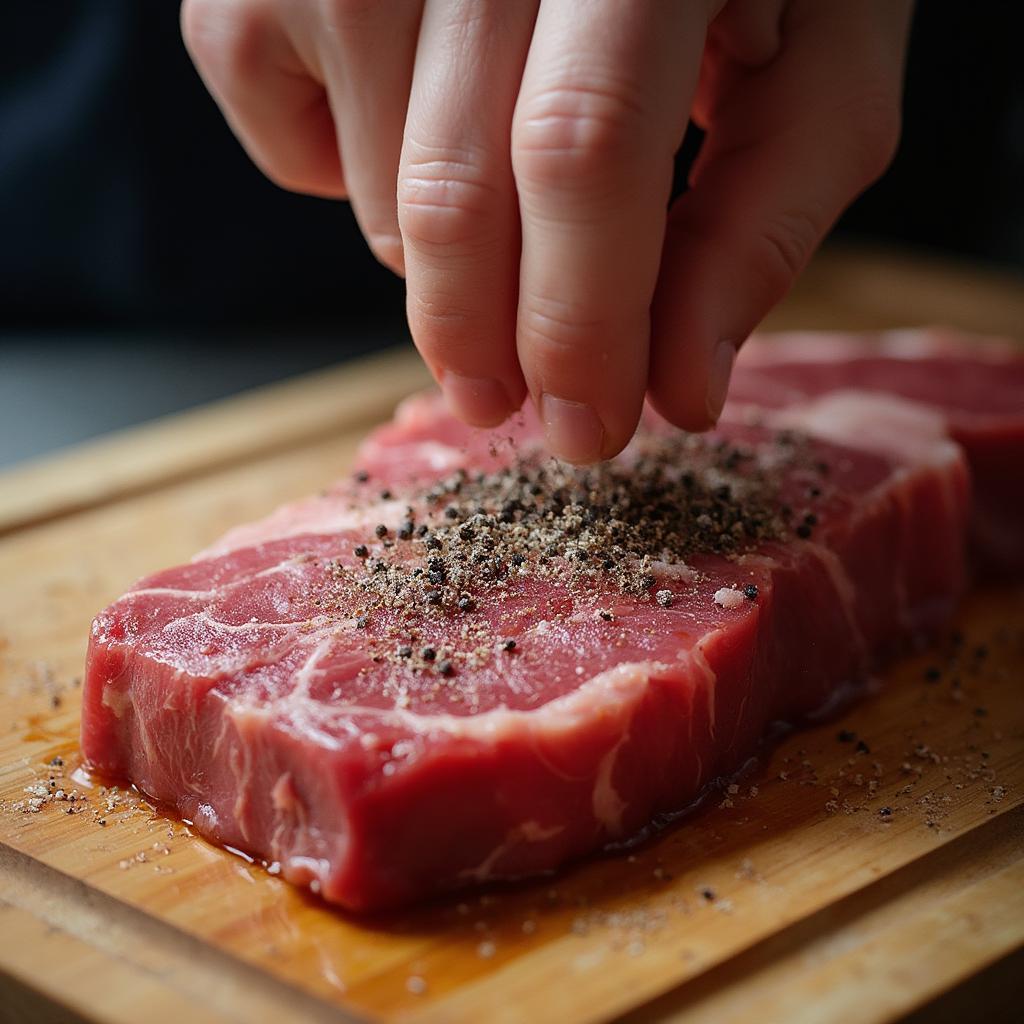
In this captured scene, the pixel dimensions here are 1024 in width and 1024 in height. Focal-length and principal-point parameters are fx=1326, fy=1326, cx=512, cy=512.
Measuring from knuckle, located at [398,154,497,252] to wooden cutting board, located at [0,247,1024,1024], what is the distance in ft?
3.96

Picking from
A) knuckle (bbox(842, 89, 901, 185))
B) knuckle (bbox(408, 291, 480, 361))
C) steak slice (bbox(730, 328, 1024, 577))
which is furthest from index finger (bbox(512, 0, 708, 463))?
steak slice (bbox(730, 328, 1024, 577))

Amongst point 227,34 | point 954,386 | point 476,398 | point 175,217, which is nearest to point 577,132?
point 476,398

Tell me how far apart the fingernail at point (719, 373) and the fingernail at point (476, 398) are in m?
0.42

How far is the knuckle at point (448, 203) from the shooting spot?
2459 millimetres

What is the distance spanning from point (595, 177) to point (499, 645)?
2.92 ft

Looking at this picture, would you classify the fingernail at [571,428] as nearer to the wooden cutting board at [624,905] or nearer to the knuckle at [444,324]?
the knuckle at [444,324]

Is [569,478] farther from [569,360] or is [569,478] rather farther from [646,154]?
[646,154]

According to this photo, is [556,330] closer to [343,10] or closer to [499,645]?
[499,645]

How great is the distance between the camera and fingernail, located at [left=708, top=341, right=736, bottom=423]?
2.70m

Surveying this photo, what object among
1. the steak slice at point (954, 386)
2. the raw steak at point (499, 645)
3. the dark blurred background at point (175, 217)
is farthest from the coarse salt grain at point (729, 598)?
the dark blurred background at point (175, 217)

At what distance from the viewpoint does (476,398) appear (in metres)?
2.72

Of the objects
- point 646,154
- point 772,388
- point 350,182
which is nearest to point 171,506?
point 350,182

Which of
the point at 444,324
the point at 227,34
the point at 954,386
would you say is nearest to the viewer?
the point at 444,324

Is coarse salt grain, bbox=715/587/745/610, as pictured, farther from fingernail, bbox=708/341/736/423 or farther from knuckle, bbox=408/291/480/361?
knuckle, bbox=408/291/480/361
